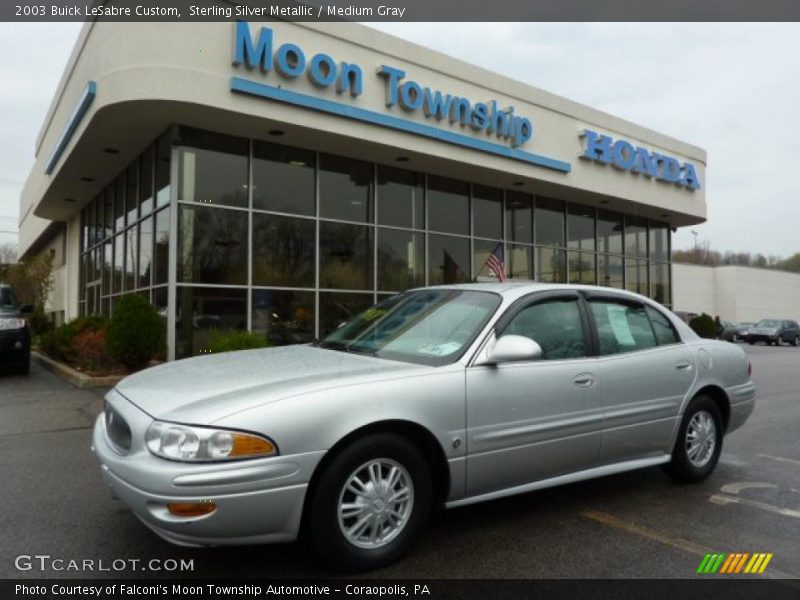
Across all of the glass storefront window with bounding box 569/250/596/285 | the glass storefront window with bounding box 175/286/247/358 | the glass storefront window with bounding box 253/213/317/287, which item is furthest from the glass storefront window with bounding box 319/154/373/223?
the glass storefront window with bounding box 569/250/596/285

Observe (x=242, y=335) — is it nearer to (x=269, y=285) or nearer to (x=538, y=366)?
(x=269, y=285)

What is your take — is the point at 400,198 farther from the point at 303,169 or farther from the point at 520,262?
the point at 520,262

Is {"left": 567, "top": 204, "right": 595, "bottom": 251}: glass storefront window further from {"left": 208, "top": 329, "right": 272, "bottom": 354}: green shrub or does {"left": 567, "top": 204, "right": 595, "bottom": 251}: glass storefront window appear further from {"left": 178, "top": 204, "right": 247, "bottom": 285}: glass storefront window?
{"left": 208, "top": 329, "right": 272, "bottom": 354}: green shrub

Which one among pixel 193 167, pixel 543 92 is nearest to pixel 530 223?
pixel 543 92

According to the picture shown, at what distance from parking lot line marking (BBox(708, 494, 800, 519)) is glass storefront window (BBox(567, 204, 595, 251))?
49.9 feet

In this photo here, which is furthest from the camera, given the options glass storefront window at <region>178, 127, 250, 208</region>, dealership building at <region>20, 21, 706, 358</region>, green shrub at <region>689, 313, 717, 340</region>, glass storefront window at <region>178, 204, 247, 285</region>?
green shrub at <region>689, 313, 717, 340</region>

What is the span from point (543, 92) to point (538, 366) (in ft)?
45.2

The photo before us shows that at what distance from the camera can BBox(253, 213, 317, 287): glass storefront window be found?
41.2 ft

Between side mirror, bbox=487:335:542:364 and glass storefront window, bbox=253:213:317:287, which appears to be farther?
glass storefront window, bbox=253:213:317:287

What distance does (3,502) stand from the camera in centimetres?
424

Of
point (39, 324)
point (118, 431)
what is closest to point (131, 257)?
point (39, 324)

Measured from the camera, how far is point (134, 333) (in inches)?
393

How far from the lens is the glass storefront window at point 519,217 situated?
1736 cm

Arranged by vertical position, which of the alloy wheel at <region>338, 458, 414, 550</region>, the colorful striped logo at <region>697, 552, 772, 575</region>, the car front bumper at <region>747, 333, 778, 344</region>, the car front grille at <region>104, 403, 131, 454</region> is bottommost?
the car front bumper at <region>747, 333, 778, 344</region>
